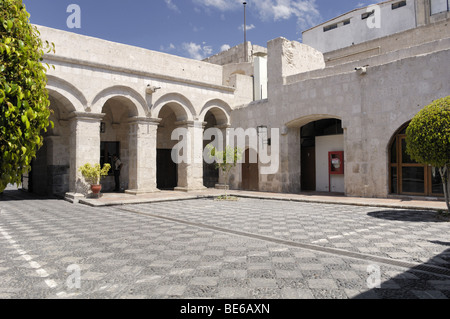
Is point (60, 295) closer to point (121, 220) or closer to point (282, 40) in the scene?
point (121, 220)

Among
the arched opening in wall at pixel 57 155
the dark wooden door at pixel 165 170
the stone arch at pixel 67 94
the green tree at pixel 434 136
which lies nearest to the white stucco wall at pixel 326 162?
the green tree at pixel 434 136

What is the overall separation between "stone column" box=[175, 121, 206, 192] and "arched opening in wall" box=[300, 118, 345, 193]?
4.90 m

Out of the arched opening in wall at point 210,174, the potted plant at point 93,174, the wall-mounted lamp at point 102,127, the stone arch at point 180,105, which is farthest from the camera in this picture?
the arched opening in wall at point 210,174

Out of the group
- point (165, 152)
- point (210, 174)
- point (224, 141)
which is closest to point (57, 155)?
point (165, 152)

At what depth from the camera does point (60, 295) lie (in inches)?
132

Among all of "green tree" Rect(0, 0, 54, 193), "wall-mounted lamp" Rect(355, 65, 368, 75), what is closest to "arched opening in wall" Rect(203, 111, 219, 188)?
"wall-mounted lamp" Rect(355, 65, 368, 75)

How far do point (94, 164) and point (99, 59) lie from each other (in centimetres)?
441

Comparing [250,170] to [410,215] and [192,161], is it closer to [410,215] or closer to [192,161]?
[192,161]

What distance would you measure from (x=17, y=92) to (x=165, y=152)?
15.6 m

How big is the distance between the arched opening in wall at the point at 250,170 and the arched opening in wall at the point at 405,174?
602 cm

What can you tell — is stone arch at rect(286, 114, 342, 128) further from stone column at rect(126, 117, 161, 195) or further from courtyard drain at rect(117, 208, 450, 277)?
courtyard drain at rect(117, 208, 450, 277)

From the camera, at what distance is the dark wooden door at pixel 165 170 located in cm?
1778

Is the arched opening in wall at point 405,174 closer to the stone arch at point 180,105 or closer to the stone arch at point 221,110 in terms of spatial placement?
the stone arch at point 221,110

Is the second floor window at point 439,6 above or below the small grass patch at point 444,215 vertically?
above
